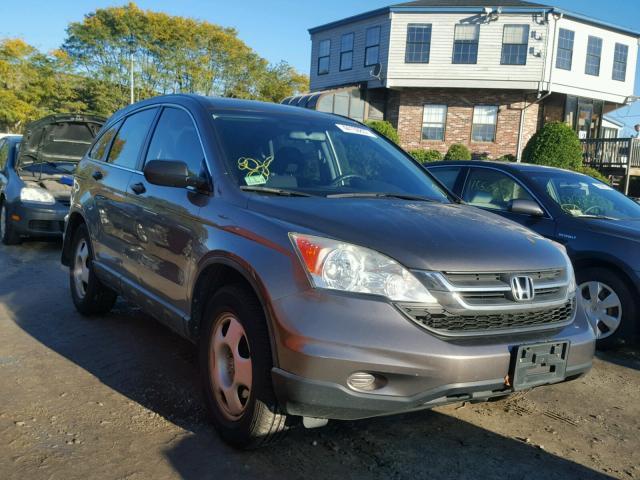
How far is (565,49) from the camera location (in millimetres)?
24344

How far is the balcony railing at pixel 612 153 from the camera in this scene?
71.8ft

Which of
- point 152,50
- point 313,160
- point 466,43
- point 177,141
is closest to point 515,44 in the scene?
point 466,43

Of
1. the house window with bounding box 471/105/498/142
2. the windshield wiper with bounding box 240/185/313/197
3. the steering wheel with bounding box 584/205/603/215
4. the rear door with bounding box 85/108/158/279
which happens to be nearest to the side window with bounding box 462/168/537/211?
the steering wheel with bounding box 584/205/603/215

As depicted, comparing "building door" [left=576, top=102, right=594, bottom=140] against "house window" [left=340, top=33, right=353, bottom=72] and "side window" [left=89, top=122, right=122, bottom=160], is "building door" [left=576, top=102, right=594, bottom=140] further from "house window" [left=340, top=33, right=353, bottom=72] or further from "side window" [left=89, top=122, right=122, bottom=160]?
"side window" [left=89, top=122, right=122, bottom=160]

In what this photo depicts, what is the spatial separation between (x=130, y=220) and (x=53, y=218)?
4885 mm

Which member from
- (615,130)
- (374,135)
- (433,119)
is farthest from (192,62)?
(374,135)

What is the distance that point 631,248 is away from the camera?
15.7ft

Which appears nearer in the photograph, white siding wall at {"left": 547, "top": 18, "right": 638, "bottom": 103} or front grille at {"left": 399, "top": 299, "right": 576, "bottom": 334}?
front grille at {"left": 399, "top": 299, "right": 576, "bottom": 334}

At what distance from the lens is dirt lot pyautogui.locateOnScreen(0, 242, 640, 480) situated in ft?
9.26

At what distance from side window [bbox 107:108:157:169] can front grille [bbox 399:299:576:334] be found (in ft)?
8.89

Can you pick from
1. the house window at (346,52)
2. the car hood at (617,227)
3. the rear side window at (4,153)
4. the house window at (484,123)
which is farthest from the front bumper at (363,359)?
the house window at (346,52)

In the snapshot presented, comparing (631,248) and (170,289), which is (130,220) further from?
(631,248)

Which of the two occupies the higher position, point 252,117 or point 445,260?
point 252,117

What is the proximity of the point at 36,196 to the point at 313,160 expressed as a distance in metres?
6.15
